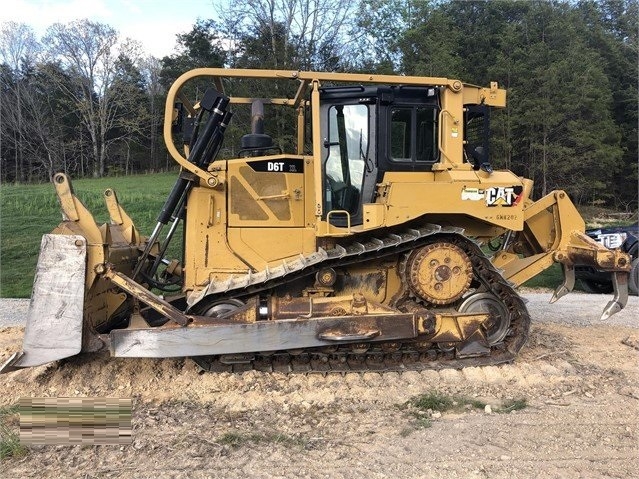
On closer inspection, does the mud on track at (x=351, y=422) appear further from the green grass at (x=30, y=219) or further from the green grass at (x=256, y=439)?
the green grass at (x=30, y=219)

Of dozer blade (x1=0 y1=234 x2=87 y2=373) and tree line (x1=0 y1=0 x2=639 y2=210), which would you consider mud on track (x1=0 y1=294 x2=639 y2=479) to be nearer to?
dozer blade (x1=0 y1=234 x2=87 y2=373)

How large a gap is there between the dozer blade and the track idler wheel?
3208 millimetres

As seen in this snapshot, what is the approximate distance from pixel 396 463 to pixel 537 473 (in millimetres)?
909

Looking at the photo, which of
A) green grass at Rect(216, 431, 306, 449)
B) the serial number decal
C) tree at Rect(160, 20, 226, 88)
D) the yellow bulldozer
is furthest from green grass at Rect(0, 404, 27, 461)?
tree at Rect(160, 20, 226, 88)

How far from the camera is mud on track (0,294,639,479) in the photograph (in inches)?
141

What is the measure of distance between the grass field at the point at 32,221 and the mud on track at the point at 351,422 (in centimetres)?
728

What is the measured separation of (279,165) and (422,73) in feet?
70.0

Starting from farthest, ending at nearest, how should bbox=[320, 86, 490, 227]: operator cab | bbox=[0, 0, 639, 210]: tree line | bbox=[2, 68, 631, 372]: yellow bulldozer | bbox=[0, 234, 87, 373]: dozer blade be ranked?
bbox=[0, 0, 639, 210]: tree line < bbox=[320, 86, 490, 227]: operator cab < bbox=[2, 68, 631, 372]: yellow bulldozer < bbox=[0, 234, 87, 373]: dozer blade

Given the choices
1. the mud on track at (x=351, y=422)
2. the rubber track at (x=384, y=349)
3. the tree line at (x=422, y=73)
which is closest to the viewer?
the mud on track at (x=351, y=422)

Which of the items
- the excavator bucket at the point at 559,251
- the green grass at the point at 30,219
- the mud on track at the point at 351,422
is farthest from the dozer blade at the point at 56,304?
the green grass at the point at 30,219

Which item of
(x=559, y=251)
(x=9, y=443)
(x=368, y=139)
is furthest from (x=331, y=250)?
(x=9, y=443)

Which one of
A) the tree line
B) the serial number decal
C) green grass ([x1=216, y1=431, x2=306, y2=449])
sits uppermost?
the tree line

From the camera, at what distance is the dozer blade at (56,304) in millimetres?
4879

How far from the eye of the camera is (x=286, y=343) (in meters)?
5.11
